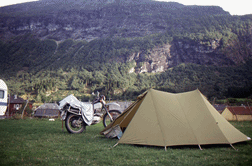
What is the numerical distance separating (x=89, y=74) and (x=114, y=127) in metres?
97.2

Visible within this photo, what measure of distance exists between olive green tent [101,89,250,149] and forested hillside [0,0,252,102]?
58.7 meters

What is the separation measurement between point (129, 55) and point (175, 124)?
12432cm

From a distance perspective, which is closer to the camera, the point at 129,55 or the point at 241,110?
the point at 241,110

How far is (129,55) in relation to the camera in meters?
130

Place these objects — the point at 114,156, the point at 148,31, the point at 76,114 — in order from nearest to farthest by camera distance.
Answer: the point at 114,156, the point at 76,114, the point at 148,31

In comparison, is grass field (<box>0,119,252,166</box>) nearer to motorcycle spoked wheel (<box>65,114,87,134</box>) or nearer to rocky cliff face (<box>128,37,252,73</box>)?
motorcycle spoked wheel (<box>65,114,87,134</box>)

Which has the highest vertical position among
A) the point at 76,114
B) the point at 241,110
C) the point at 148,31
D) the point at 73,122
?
the point at 148,31

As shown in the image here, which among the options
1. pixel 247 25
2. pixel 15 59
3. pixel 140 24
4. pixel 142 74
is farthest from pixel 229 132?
pixel 140 24

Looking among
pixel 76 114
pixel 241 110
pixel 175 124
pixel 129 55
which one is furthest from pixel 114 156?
pixel 129 55

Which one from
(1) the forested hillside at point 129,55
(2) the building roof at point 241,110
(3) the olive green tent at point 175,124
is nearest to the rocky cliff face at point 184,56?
(1) the forested hillside at point 129,55

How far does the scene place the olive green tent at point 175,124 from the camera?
623cm

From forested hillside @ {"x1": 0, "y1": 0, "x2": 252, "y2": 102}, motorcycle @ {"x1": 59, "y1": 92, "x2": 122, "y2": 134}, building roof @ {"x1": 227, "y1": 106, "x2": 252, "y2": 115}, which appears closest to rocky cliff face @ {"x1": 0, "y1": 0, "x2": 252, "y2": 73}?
forested hillside @ {"x1": 0, "y1": 0, "x2": 252, "y2": 102}

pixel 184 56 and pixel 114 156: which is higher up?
pixel 184 56

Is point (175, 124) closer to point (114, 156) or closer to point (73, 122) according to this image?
point (114, 156)
